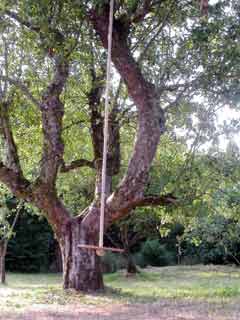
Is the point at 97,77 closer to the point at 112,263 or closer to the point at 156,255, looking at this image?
the point at 112,263

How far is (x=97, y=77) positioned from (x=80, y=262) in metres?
3.95

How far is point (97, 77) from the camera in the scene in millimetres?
11031

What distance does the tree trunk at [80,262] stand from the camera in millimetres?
9875

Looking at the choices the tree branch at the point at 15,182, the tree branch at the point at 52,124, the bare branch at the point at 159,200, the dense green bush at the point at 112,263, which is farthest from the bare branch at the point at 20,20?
the dense green bush at the point at 112,263

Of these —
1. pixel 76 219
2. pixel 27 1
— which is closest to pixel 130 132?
pixel 76 219

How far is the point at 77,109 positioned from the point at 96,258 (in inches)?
140

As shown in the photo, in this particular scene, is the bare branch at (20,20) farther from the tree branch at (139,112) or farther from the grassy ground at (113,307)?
the grassy ground at (113,307)

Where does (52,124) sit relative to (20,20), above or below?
below

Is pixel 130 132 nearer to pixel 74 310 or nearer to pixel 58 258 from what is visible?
pixel 74 310

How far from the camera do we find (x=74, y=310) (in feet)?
25.2

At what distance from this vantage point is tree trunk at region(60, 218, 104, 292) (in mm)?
9875

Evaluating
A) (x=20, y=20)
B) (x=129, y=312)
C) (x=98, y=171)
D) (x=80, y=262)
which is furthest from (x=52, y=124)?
(x=129, y=312)

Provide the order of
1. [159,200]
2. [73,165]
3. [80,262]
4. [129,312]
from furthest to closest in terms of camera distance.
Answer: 1. [73,165]
2. [159,200]
3. [80,262]
4. [129,312]

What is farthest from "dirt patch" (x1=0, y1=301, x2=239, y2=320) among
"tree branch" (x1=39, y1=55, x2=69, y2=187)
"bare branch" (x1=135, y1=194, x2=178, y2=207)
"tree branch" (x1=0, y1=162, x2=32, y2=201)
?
"tree branch" (x1=39, y1=55, x2=69, y2=187)
